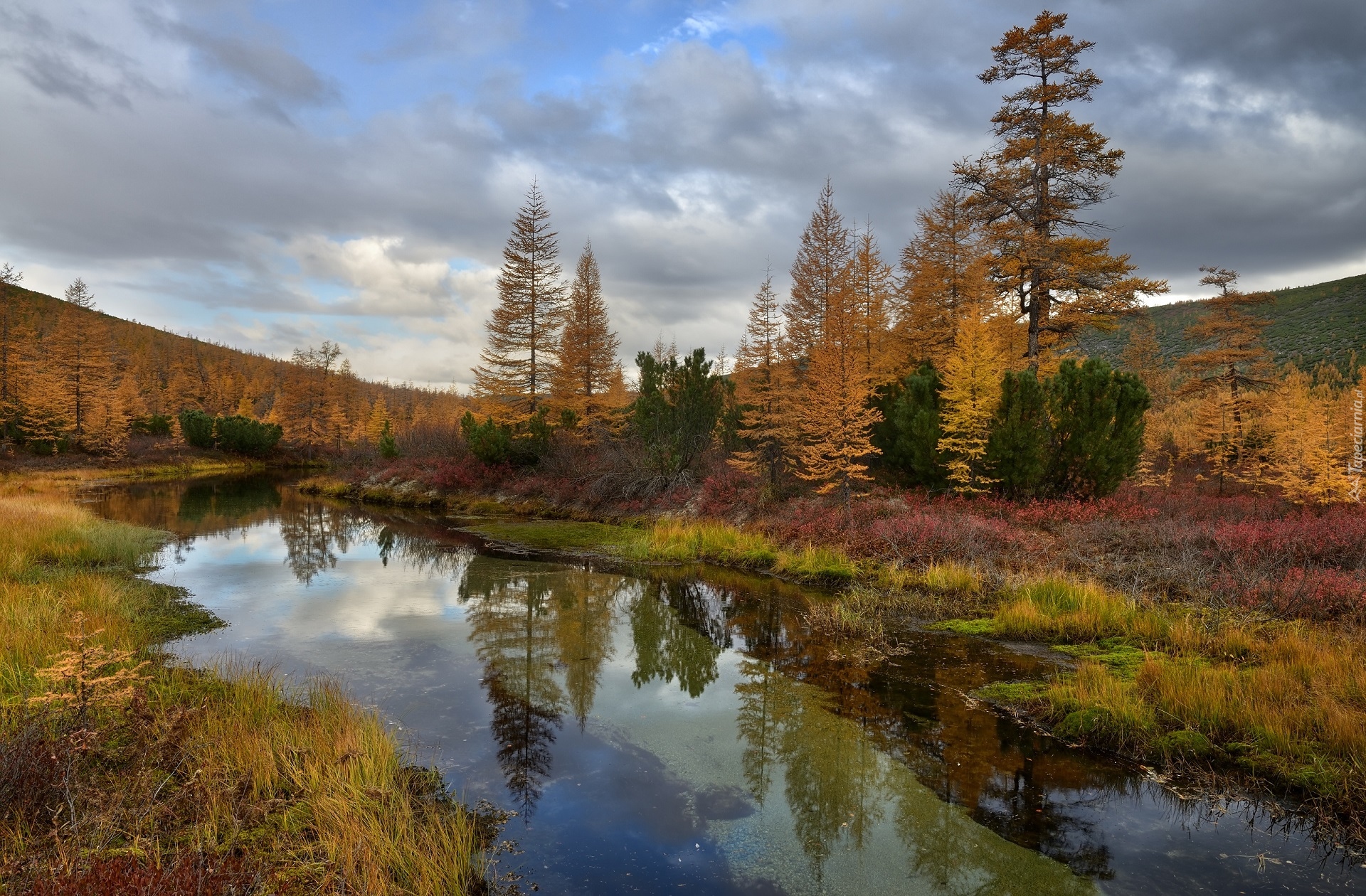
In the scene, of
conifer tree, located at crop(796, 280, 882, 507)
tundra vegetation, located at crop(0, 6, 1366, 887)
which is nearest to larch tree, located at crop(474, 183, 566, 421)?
tundra vegetation, located at crop(0, 6, 1366, 887)

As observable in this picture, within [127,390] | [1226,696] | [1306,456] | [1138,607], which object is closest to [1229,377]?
[1306,456]

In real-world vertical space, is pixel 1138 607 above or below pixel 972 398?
below

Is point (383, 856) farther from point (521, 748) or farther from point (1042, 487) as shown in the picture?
point (1042, 487)

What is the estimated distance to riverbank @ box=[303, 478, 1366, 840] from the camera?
19.8 feet

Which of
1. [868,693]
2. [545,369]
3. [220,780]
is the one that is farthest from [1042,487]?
[545,369]

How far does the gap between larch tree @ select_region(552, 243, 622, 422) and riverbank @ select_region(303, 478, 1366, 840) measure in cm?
1481

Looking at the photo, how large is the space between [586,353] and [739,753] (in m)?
30.3

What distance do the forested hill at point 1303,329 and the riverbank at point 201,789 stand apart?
53529 millimetres

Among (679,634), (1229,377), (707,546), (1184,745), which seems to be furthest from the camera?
(1229,377)

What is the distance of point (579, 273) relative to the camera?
3744 centimetres

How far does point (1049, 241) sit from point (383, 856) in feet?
74.0

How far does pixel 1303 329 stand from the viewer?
6444cm

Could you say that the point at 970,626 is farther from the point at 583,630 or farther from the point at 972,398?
the point at 972,398

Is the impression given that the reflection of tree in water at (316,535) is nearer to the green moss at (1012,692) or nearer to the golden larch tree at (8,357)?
the green moss at (1012,692)
